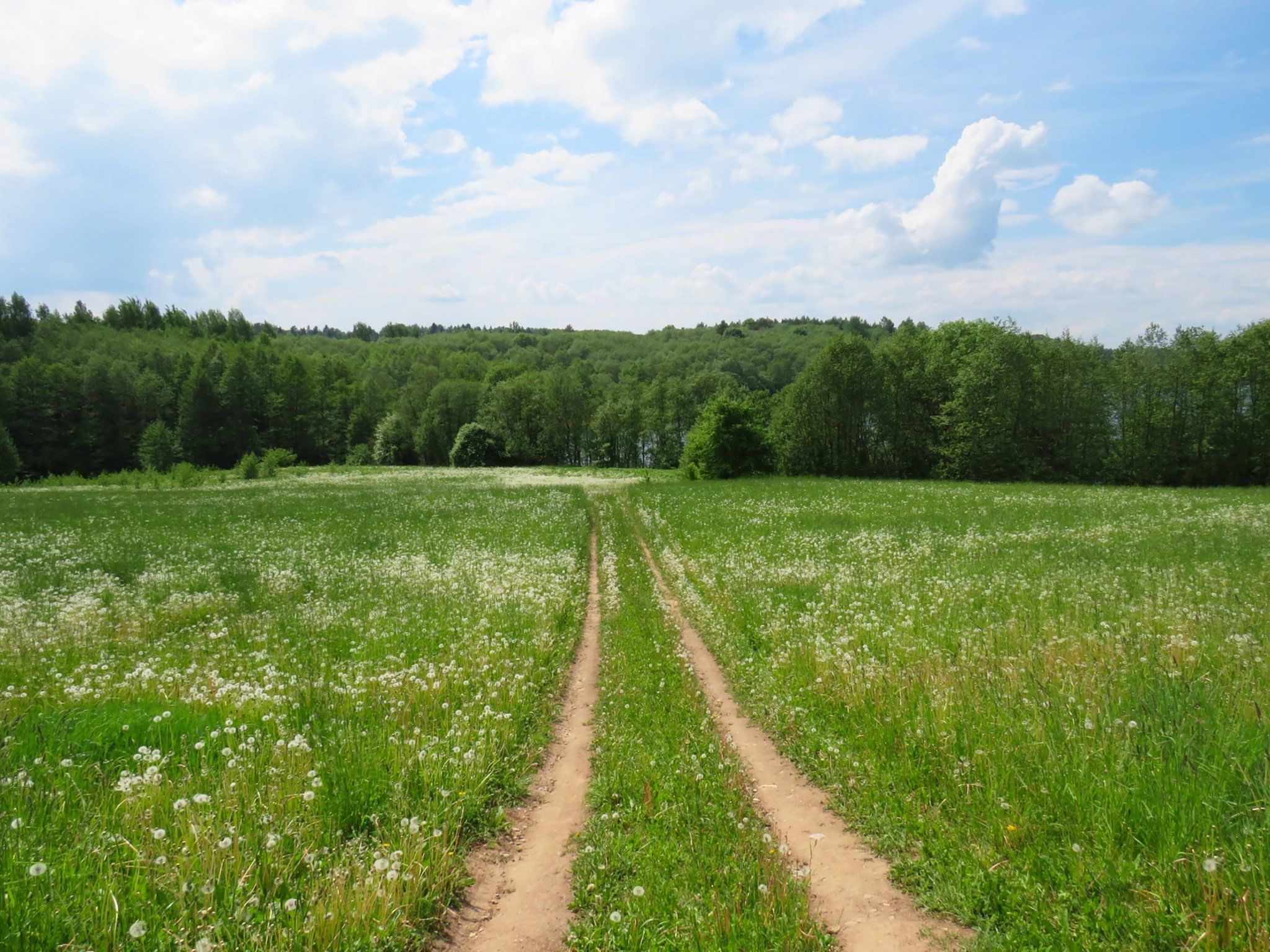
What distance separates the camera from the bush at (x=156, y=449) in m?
76.2

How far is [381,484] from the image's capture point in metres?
53.3

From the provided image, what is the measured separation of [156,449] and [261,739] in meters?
91.9

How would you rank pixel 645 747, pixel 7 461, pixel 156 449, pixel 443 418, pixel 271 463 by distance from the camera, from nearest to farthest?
pixel 645 747, pixel 7 461, pixel 271 463, pixel 156 449, pixel 443 418

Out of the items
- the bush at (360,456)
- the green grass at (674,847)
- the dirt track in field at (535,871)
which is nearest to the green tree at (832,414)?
the green grass at (674,847)

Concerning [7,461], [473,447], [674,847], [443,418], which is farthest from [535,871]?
[443,418]

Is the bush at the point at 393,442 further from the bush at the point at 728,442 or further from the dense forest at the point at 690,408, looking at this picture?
the bush at the point at 728,442

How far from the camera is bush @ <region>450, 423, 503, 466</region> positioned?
300ft

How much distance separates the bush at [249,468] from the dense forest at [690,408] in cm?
2310

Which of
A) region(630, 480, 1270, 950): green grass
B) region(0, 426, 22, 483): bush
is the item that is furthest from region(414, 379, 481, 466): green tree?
region(630, 480, 1270, 950): green grass

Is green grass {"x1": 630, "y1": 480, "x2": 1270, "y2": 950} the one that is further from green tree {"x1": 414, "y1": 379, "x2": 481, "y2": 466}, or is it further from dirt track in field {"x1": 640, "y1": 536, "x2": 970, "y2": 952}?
green tree {"x1": 414, "y1": 379, "x2": 481, "y2": 466}

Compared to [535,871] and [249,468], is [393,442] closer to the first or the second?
[249,468]

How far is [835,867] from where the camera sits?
16.3 ft

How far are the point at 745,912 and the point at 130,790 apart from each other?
5.01 m

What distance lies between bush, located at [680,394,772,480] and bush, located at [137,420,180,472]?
221 ft
